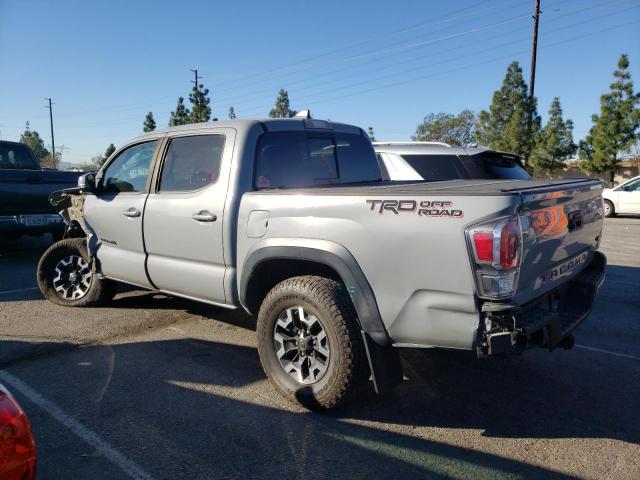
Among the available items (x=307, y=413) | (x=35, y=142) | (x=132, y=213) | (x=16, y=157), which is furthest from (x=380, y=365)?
(x=35, y=142)

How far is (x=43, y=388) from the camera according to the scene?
355 centimetres

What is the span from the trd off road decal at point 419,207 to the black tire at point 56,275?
3.66m

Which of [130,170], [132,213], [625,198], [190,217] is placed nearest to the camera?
[190,217]

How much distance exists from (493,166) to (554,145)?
36.6 metres

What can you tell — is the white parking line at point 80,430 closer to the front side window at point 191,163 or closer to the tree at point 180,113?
the front side window at point 191,163

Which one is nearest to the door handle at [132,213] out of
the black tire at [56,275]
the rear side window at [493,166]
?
the black tire at [56,275]

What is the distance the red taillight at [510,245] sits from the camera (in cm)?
249

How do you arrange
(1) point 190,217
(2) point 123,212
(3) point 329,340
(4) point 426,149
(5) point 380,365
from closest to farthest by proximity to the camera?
1. (5) point 380,365
2. (3) point 329,340
3. (1) point 190,217
4. (2) point 123,212
5. (4) point 426,149

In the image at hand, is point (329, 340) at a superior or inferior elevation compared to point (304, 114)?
inferior

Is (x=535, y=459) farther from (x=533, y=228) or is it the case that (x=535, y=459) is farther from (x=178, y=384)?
(x=178, y=384)

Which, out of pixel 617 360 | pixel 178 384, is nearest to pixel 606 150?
pixel 617 360

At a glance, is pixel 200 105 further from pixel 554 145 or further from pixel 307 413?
pixel 307 413

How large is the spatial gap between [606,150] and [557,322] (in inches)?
1519

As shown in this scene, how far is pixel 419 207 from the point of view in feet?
8.91
